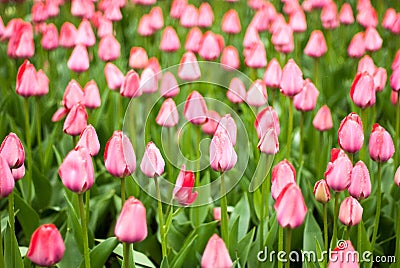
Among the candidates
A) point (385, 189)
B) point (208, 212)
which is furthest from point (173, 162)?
point (385, 189)

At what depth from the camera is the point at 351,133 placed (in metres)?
1.59

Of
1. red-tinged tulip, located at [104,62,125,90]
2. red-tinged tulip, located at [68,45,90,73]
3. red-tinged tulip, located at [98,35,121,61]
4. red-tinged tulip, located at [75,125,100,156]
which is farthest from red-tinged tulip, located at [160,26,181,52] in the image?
red-tinged tulip, located at [75,125,100,156]

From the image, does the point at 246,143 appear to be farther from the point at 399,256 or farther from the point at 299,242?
the point at 399,256

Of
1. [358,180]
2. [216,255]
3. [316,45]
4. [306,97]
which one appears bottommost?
[216,255]

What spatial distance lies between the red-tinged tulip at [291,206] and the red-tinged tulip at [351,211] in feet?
0.94

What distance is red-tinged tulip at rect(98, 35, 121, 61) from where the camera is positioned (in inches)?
106

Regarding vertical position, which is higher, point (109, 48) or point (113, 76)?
point (109, 48)

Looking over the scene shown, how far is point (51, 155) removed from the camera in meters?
2.48

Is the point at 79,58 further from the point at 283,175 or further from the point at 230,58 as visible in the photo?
the point at 283,175

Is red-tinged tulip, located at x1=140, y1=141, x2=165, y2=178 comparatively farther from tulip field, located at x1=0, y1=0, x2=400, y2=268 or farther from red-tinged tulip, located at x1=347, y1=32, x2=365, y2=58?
red-tinged tulip, located at x1=347, y1=32, x2=365, y2=58

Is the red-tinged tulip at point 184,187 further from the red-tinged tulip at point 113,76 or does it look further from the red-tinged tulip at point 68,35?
the red-tinged tulip at point 68,35

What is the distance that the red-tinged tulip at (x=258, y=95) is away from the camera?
219 centimetres

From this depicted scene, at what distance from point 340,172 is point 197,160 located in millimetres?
671

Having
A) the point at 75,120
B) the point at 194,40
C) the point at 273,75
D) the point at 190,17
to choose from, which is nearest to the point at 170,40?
the point at 194,40
